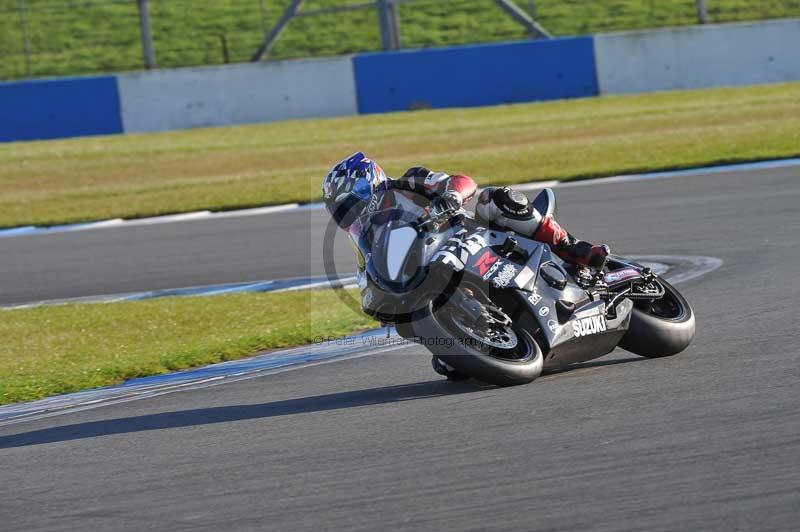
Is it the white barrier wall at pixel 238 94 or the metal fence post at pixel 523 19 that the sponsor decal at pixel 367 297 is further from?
the metal fence post at pixel 523 19

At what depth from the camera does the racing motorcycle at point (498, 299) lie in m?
6.46

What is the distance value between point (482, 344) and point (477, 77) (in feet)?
64.7

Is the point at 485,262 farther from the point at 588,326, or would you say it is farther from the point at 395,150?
the point at 395,150

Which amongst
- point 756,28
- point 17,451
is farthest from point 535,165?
point 17,451

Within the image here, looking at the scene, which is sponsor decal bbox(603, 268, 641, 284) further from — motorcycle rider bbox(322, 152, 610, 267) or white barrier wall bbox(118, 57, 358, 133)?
white barrier wall bbox(118, 57, 358, 133)

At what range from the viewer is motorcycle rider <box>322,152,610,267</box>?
6.64 meters

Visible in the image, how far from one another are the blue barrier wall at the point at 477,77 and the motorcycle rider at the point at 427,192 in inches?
743

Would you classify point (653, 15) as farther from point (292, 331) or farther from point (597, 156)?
point (292, 331)

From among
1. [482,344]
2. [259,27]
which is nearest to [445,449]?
[482,344]

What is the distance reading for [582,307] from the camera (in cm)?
691

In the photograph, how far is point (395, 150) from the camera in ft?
71.5

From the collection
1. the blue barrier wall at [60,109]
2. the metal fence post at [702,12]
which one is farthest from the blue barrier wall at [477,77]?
the blue barrier wall at [60,109]

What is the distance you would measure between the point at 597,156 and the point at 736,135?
220 centimetres

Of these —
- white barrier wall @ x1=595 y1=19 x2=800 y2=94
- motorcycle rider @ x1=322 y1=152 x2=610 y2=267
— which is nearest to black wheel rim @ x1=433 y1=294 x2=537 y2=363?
motorcycle rider @ x1=322 y1=152 x2=610 y2=267
